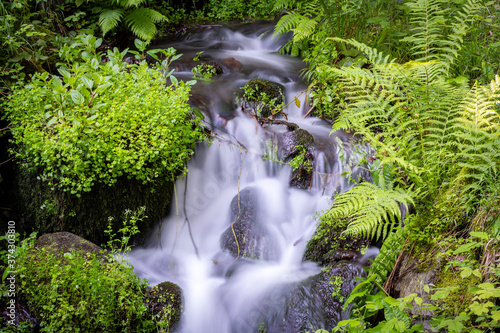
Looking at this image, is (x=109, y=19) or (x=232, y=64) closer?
(x=232, y=64)

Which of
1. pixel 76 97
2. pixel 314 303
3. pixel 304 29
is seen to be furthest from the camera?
pixel 304 29

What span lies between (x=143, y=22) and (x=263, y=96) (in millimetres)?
2972

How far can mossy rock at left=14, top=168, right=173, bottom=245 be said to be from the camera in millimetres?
3269

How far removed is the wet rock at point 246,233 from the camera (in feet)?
11.2

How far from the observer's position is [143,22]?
6.12m

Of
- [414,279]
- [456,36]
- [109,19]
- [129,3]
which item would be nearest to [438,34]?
[456,36]

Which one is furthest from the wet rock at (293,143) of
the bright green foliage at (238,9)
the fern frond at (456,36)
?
the bright green foliage at (238,9)

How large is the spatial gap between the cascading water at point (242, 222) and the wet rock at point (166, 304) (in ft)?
0.28

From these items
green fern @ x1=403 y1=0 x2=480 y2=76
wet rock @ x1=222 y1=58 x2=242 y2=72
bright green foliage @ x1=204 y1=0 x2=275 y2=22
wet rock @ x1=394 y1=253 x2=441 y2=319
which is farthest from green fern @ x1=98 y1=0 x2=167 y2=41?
wet rock @ x1=394 y1=253 x2=441 y2=319

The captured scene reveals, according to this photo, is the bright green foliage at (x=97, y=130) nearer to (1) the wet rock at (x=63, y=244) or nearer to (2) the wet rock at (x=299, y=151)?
(1) the wet rock at (x=63, y=244)

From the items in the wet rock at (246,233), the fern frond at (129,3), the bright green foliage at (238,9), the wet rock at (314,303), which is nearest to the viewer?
the wet rock at (314,303)

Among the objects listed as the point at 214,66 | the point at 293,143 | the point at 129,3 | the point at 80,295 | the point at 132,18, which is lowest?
the point at 80,295

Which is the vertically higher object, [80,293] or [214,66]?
[214,66]

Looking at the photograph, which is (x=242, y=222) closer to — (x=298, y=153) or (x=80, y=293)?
(x=298, y=153)
